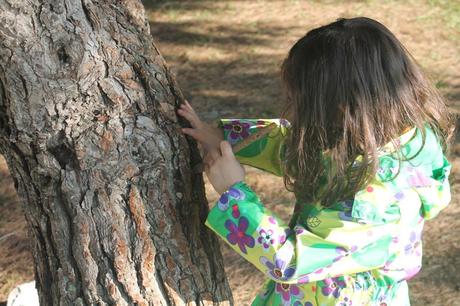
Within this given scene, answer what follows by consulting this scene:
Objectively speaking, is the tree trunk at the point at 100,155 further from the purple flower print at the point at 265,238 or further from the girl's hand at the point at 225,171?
the purple flower print at the point at 265,238

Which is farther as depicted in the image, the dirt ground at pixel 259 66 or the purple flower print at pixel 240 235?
the dirt ground at pixel 259 66

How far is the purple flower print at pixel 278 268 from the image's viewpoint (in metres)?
1.95

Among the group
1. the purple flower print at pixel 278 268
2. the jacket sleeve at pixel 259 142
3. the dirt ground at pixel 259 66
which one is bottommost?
the dirt ground at pixel 259 66

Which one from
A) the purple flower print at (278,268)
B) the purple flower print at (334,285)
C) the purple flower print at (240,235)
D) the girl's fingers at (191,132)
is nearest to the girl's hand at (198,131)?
the girl's fingers at (191,132)

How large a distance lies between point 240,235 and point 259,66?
4056 mm

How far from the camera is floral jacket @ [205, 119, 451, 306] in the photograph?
1.95 meters

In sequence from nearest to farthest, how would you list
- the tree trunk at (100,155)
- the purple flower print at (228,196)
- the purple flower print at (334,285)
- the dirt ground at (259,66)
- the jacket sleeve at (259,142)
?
the tree trunk at (100,155) → the purple flower print at (228,196) → the purple flower print at (334,285) → the jacket sleeve at (259,142) → the dirt ground at (259,66)

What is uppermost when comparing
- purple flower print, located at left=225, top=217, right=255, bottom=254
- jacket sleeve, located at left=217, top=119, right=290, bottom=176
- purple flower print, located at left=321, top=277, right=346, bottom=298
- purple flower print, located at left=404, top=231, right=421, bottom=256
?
jacket sleeve, located at left=217, top=119, right=290, bottom=176

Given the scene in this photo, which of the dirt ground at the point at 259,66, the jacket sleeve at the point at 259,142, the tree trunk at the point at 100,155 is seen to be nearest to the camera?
the tree trunk at the point at 100,155

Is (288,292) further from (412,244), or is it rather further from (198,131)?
(198,131)

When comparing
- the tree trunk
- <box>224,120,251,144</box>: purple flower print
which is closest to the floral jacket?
the tree trunk

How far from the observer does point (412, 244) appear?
7.01 feet

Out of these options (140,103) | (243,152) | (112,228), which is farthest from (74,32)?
(243,152)

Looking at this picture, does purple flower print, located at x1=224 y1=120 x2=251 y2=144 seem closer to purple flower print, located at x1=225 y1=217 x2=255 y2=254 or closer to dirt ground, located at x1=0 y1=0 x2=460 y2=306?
purple flower print, located at x1=225 y1=217 x2=255 y2=254
